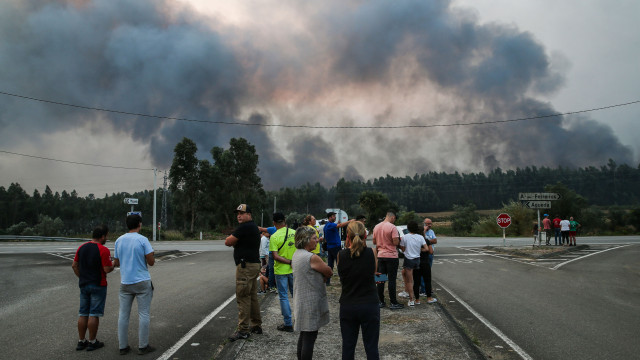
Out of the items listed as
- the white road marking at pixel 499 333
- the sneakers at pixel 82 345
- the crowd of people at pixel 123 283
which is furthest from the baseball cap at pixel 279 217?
the white road marking at pixel 499 333

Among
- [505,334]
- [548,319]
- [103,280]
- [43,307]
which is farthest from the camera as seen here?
[43,307]

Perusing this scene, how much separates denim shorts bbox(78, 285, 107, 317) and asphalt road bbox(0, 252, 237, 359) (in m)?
0.52

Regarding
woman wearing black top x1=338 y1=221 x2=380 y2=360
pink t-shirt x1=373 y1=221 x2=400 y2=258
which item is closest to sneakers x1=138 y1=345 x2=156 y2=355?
woman wearing black top x1=338 y1=221 x2=380 y2=360

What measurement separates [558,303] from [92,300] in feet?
29.2

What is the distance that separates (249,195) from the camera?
69.9 meters

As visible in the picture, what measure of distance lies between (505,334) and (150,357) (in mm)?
5275

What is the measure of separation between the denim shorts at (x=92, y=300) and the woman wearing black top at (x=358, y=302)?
12.7 feet

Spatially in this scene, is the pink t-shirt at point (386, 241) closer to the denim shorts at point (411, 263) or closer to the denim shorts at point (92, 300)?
the denim shorts at point (411, 263)

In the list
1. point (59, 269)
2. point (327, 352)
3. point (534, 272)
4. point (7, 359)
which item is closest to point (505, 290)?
point (534, 272)

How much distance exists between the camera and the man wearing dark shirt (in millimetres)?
6109

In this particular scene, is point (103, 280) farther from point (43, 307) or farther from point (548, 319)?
point (548, 319)

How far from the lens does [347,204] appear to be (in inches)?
5069

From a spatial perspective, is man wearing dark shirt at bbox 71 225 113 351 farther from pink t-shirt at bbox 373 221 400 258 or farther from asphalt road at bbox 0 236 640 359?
pink t-shirt at bbox 373 221 400 258

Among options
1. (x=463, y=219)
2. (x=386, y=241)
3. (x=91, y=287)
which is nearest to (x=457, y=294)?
(x=386, y=241)
